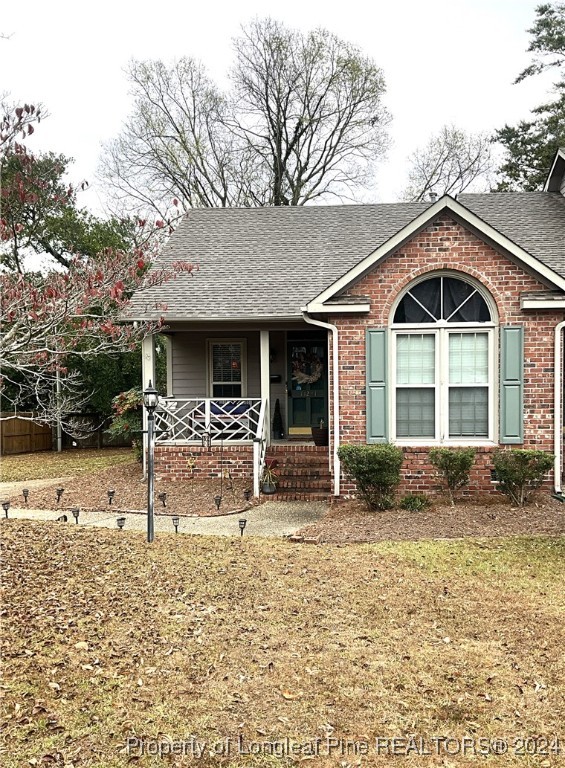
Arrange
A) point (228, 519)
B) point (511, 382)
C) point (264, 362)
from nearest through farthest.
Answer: point (228, 519) → point (511, 382) → point (264, 362)

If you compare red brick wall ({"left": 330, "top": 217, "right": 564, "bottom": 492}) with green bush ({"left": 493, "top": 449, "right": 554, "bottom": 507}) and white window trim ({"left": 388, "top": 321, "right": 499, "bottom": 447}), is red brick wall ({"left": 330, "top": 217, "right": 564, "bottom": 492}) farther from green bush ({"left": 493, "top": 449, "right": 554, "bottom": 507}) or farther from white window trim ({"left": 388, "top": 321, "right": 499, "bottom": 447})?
green bush ({"left": 493, "top": 449, "right": 554, "bottom": 507})

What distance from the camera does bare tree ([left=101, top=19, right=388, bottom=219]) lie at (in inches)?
1170

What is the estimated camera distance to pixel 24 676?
4.11 metres

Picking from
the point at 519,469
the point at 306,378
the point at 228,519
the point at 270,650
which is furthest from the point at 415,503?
the point at 306,378

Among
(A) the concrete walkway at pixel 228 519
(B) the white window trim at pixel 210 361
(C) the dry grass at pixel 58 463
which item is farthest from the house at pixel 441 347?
(C) the dry grass at pixel 58 463

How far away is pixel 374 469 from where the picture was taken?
9.52m

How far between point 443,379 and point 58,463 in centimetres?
1226

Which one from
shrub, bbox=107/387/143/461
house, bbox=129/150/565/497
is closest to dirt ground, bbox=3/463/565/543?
house, bbox=129/150/565/497

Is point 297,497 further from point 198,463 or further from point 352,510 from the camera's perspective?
point 198,463

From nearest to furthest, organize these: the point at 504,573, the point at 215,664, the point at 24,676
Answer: the point at 24,676, the point at 215,664, the point at 504,573

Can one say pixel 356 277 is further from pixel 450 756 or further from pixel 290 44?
pixel 290 44

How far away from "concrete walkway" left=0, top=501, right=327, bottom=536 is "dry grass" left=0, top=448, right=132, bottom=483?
5.38 metres

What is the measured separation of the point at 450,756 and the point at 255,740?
1.06 metres

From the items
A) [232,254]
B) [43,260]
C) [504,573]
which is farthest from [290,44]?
[504,573]
